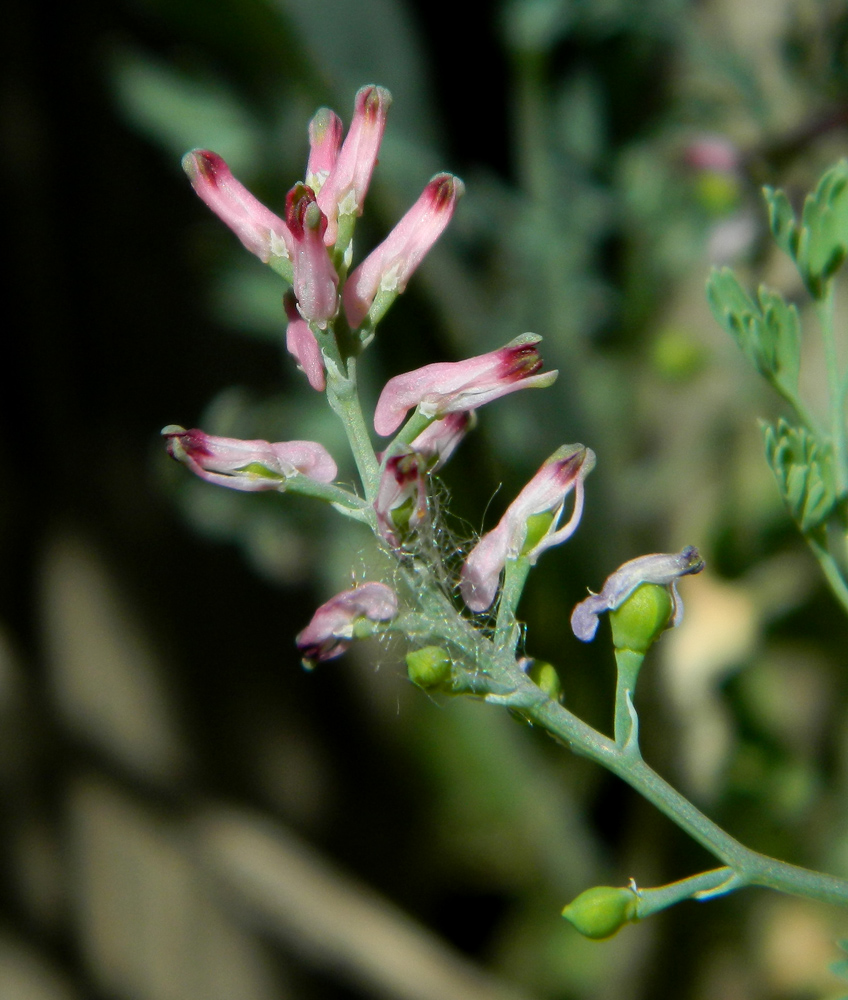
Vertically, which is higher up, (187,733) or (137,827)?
(187,733)

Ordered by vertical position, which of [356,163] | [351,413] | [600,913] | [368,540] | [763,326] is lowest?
[600,913]

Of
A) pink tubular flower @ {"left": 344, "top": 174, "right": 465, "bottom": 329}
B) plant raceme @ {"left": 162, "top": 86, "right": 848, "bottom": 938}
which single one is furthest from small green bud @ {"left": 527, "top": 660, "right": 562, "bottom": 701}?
pink tubular flower @ {"left": 344, "top": 174, "right": 465, "bottom": 329}

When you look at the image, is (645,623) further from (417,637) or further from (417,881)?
(417,881)

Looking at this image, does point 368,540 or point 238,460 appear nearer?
point 238,460

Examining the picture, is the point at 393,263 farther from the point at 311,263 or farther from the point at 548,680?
the point at 548,680

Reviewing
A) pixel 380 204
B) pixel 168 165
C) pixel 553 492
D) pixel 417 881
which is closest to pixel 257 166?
pixel 380 204

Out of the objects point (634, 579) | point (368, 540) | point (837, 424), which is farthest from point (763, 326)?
point (368, 540)
